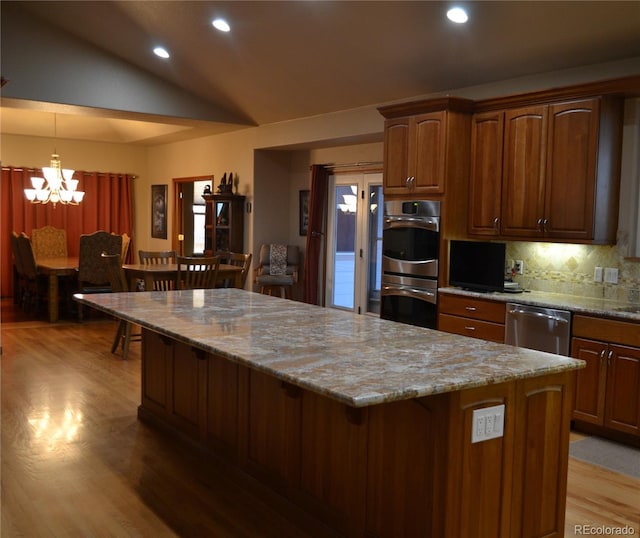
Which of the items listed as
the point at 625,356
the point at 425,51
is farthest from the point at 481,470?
the point at 425,51

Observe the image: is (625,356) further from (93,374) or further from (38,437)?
(93,374)

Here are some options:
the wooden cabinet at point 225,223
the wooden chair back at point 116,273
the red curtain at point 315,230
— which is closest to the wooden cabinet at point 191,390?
the wooden chair back at point 116,273

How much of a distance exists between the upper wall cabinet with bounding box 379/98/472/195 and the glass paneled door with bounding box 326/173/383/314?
182 cm

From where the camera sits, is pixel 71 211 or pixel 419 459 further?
pixel 71 211

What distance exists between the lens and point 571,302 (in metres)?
4.48

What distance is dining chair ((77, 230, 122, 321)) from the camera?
7.87 m

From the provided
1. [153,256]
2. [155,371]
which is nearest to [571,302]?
[155,371]

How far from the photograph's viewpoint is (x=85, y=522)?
2863 mm

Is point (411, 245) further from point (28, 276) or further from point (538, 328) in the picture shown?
point (28, 276)

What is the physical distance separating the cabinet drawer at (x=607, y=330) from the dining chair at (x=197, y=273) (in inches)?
137

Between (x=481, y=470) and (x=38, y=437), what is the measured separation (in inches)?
114

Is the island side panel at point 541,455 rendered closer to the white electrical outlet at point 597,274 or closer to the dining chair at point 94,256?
the white electrical outlet at point 597,274

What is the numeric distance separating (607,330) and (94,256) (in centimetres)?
609

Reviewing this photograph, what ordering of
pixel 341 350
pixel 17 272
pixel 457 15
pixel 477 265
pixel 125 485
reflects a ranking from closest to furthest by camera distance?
pixel 341 350 → pixel 125 485 → pixel 457 15 → pixel 477 265 → pixel 17 272
